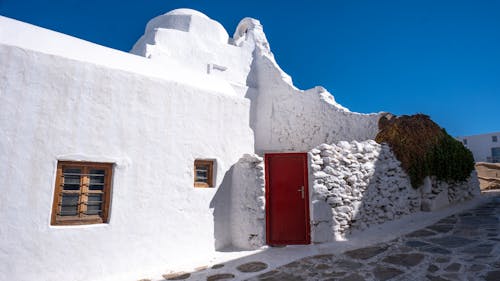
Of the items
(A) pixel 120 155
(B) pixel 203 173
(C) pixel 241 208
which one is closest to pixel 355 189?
(C) pixel 241 208

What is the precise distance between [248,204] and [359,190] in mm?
2540

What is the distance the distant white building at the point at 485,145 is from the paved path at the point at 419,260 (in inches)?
1101

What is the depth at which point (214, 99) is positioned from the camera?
637 centimetres

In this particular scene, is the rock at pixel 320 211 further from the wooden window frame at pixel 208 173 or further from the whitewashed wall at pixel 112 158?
the wooden window frame at pixel 208 173

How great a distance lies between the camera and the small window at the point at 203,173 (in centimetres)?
602

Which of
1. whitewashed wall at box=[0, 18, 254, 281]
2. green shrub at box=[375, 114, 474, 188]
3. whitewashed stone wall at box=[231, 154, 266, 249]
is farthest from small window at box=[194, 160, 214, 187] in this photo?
green shrub at box=[375, 114, 474, 188]

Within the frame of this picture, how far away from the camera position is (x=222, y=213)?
6.16 meters

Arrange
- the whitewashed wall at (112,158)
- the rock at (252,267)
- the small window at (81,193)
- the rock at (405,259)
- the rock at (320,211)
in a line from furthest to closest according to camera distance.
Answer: the rock at (320,211), the rock at (252,267), the rock at (405,259), the small window at (81,193), the whitewashed wall at (112,158)

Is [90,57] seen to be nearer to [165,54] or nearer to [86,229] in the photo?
[86,229]

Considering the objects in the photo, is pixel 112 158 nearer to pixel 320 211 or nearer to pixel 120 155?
pixel 120 155

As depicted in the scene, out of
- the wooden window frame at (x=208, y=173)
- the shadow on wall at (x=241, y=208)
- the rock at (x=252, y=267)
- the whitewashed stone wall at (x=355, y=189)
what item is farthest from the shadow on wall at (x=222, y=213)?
the whitewashed stone wall at (x=355, y=189)

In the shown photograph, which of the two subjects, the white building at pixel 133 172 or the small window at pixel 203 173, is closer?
the white building at pixel 133 172

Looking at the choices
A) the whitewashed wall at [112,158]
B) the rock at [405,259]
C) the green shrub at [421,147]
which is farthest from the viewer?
the green shrub at [421,147]

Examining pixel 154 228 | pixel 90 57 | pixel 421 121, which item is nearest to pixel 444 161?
pixel 421 121
